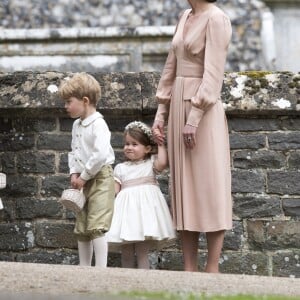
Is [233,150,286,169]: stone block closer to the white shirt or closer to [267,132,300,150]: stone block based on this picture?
[267,132,300,150]: stone block

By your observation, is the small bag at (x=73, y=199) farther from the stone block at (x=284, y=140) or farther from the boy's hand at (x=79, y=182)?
the stone block at (x=284, y=140)

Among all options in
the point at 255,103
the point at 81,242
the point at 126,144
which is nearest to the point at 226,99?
the point at 255,103

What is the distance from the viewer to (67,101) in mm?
7359

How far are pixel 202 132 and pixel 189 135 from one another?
0.10 meters

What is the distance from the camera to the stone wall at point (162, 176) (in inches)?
314

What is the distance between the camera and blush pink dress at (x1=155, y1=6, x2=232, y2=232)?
690 cm

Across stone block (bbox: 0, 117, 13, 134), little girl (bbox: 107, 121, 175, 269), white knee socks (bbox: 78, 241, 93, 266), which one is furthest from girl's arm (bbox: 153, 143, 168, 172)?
stone block (bbox: 0, 117, 13, 134)

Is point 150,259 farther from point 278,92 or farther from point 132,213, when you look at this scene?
point 278,92

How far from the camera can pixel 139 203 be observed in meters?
7.36

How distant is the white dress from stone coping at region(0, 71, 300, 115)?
2.19 feet

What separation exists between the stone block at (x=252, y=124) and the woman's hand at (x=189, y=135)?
1.13 metres

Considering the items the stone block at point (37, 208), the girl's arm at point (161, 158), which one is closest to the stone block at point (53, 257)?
the stone block at point (37, 208)

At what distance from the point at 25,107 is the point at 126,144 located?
0.90 m

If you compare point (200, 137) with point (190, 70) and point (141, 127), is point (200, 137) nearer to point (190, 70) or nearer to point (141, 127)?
point (190, 70)
